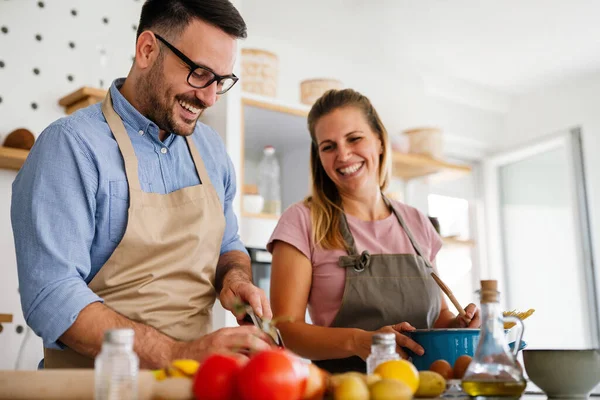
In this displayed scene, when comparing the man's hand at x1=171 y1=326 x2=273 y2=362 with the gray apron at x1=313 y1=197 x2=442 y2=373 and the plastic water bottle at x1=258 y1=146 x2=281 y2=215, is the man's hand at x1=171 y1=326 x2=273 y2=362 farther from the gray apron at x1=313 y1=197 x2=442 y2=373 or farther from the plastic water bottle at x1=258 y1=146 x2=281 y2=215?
the plastic water bottle at x1=258 y1=146 x2=281 y2=215

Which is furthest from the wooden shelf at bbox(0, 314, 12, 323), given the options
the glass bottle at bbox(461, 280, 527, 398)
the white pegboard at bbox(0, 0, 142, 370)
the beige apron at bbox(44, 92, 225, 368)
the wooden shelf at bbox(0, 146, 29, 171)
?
the glass bottle at bbox(461, 280, 527, 398)

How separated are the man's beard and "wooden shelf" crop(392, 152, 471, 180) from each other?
8.14ft

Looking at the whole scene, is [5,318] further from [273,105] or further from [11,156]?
[273,105]

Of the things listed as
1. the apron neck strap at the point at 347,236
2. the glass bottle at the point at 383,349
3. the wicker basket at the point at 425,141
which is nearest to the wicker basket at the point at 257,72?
the wicker basket at the point at 425,141

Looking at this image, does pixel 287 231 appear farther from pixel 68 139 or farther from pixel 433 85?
pixel 433 85

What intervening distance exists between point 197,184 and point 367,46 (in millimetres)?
2903

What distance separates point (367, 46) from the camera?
434cm

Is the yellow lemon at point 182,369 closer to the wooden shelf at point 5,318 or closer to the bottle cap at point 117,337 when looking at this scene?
the bottle cap at point 117,337

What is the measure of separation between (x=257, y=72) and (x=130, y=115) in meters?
1.70

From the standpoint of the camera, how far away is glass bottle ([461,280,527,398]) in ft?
3.21

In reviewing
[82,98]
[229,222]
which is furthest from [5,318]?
[229,222]

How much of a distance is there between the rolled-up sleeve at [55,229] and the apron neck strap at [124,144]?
0.29ft

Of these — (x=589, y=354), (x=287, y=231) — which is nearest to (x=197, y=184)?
(x=287, y=231)

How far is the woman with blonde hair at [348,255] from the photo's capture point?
177 cm
